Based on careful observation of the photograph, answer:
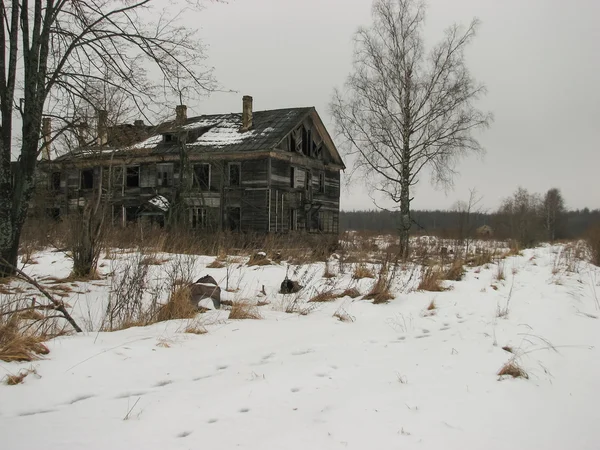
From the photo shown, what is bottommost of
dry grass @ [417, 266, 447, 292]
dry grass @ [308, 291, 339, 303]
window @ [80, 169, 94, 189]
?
dry grass @ [308, 291, 339, 303]

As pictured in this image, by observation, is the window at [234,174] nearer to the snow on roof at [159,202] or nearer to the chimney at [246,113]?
the chimney at [246,113]

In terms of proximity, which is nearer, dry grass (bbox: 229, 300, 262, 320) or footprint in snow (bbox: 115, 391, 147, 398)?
footprint in snow (bbox: 115, 391, 147, 398)

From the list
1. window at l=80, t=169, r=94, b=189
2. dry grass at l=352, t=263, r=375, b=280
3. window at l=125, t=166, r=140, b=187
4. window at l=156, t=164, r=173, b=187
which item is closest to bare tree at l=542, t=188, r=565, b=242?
window at l=156, t=164, r=173, b=187

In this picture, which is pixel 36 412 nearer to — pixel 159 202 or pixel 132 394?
pixel 132 394

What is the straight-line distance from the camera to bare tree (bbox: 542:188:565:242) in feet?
177

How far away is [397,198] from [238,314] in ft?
41.7

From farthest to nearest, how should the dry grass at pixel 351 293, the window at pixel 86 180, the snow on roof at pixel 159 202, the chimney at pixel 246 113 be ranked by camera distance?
the window at pixel 86 180 → the chimney at pixel 246 113 → the snow on roof at pixel 159 202 → the dry grass at pixel 351 293

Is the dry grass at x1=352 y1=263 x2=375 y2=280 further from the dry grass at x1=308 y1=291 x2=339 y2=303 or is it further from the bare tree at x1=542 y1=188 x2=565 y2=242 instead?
the bare tree at x1=542 y1=188 x2=565 y2=242

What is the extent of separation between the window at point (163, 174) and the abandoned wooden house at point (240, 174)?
52 mm

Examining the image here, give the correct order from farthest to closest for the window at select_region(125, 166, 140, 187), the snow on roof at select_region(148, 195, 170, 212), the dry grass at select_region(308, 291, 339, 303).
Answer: the window at select_region(125, 166, 140, 187) < the snow on roof at select_region(148, 195, 170, 212) < the dry grass at select_region(308, 291, 339, 303)

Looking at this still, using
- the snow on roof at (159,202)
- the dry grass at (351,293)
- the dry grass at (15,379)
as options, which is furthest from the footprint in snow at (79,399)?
the snow on roof at (159,202)

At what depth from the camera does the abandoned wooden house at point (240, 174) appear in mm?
21297

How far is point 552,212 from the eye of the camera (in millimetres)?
55375

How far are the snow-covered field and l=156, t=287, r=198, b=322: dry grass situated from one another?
9.4 inches
